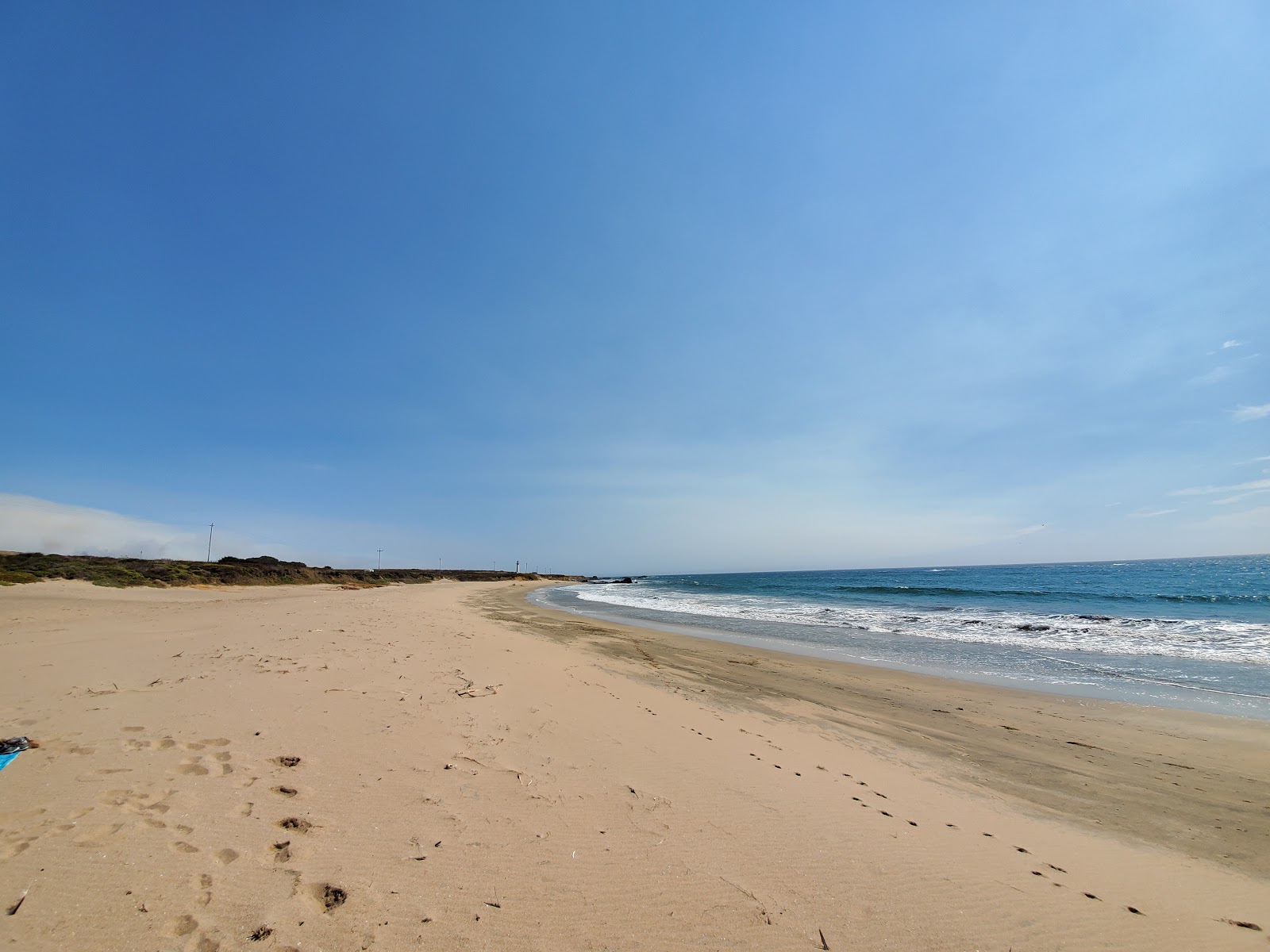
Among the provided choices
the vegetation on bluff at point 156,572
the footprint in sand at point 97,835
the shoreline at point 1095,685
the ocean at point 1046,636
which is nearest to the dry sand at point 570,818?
the footprint in sand at point 97,835

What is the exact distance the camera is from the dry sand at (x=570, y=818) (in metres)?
2.77

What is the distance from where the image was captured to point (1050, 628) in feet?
70.3

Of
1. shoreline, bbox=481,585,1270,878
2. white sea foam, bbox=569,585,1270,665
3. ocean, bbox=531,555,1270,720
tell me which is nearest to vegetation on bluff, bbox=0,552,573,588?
ocean, bbox=531,555,1270,720

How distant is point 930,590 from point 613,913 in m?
53.1

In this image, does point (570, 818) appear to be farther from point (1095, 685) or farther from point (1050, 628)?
point (1050, 628)

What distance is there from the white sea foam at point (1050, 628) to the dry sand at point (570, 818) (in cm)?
1040

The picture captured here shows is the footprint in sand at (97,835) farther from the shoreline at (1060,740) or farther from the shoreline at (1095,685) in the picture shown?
the shoreline at (1095,685)

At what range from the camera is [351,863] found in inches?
122

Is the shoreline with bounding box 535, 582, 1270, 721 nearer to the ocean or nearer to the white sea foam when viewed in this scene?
the ocean

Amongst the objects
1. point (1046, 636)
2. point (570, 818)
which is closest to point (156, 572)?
point (570, 818)

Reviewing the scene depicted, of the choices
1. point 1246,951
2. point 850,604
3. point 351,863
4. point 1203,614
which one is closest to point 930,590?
point 850,604

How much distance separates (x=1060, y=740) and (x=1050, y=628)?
692 inches

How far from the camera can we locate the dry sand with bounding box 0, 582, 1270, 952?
2.77 m

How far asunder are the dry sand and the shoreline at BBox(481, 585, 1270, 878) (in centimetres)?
6
